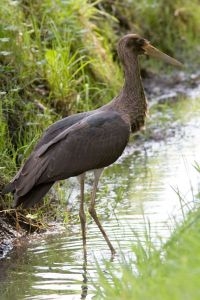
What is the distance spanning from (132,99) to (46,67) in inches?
82.0

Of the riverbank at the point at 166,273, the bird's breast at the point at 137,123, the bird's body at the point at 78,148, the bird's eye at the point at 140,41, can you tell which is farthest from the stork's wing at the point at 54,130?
the riverbank at the point at 166,273

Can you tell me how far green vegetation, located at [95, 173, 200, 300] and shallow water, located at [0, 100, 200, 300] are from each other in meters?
0.16

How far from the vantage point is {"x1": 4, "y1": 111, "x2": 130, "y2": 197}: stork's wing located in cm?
732

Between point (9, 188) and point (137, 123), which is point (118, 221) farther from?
point (9, 188)

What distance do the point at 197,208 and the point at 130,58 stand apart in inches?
93.6

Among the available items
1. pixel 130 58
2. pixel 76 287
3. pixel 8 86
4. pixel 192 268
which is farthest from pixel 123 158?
pixel 192 268

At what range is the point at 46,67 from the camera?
980 centimetres

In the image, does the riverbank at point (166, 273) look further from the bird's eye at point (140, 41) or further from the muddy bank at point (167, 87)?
the muddy bank at point (167, 87)

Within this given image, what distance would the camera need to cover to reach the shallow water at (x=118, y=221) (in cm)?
643

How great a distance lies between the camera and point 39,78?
9.63m

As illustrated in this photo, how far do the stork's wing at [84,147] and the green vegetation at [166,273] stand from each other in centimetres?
177

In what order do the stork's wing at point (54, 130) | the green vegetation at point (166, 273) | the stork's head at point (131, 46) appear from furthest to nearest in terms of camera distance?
the stork's head at point (131, 46)
the stork's wing at point (54, 130)
the green vegetation at point (166, 273)

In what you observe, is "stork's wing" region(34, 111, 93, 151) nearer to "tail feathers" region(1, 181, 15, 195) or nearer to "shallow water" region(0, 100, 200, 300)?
"tail feathers" region(1, 181, 15, 195)

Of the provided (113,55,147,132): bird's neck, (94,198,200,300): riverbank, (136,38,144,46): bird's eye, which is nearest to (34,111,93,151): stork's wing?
(113,55,147,132): bird's neck
